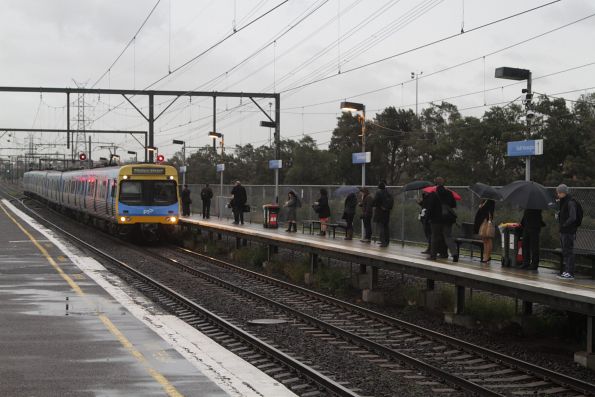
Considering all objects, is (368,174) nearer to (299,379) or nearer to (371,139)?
(371,139)

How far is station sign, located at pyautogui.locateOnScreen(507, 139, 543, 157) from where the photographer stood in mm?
14664

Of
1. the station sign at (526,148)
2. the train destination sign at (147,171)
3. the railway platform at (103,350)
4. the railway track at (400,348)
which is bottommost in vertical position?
the railway track at (400,348)

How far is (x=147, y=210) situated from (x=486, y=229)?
56.6 feet

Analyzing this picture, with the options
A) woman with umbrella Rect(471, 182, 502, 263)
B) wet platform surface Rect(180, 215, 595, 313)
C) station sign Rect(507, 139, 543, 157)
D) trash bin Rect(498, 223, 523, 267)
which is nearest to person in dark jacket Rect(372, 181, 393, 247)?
wet platform surface Rect(180, 215, 595, 313)

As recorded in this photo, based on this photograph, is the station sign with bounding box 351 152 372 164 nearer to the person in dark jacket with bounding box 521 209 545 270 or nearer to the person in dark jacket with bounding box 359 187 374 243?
the person in dark jacket with bounding box 359 187 374 243

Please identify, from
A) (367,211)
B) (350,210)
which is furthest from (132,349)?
(350,210)

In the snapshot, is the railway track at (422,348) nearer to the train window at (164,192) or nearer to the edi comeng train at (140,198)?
the edi comeng train at (140,198)

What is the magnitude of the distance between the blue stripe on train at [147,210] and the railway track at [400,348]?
11546 mm

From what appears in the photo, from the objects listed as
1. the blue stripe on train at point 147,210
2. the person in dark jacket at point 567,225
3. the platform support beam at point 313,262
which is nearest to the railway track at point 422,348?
the platform support beam at point 313,262

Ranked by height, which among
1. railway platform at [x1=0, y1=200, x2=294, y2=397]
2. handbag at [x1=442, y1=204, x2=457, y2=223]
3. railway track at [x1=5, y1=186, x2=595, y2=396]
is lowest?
Result: railway track at [x1=5, y1=186, x2=595, y2=396]

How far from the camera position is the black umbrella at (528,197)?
13703 mm

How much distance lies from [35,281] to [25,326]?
6224mm

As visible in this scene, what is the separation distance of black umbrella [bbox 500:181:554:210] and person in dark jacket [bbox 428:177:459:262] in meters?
1.71

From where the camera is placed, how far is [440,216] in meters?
15.8
